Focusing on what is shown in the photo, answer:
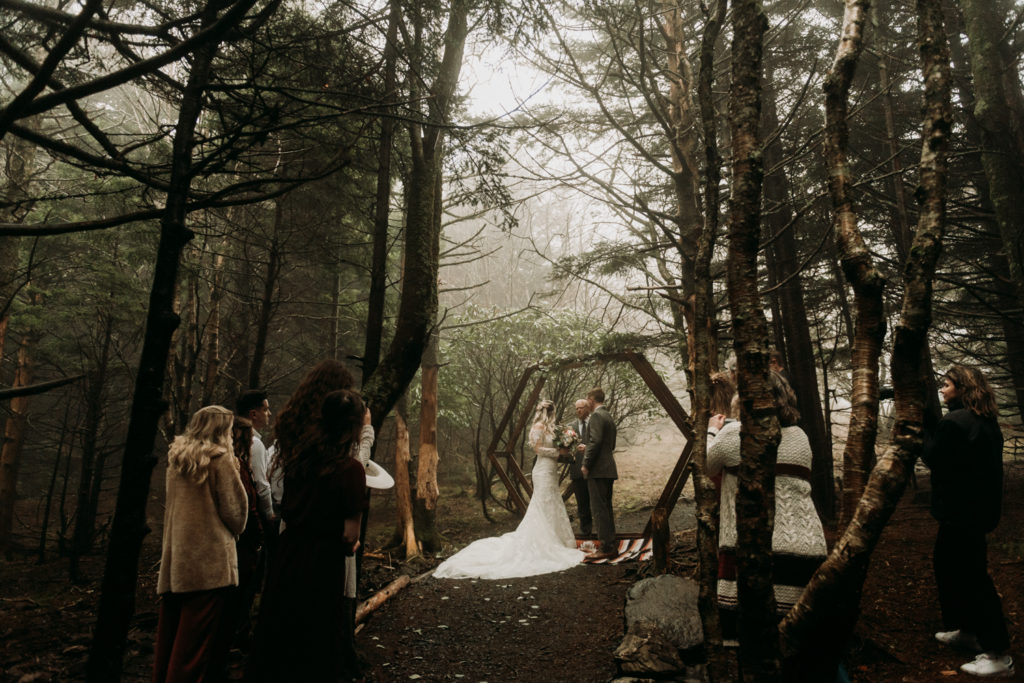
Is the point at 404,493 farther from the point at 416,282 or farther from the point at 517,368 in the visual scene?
the point at 517,368

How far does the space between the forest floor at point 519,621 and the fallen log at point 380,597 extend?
9 centimetres

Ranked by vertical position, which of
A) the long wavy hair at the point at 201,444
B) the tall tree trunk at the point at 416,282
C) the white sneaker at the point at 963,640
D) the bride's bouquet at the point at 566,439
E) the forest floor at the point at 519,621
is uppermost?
the tall tree trunk at the point at 416,282

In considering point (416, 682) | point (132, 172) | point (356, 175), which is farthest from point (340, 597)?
point (356, 175)

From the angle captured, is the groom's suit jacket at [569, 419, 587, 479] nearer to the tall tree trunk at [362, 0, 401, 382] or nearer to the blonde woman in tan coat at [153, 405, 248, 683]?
the tall tree trunk at [362, 0, 401, 382]

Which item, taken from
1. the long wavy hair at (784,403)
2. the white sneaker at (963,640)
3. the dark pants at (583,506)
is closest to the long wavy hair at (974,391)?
the white sneaker at (963,640)

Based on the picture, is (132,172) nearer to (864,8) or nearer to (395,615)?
(864,8)

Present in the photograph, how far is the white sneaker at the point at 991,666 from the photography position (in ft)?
A: 11.1

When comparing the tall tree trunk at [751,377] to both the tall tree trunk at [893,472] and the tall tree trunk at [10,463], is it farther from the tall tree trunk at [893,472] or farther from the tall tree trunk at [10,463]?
the tall tree trunk at [10,463]

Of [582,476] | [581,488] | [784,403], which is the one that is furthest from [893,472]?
[581,488]

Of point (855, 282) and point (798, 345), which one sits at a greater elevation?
point (798, 345)

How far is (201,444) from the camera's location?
3.32 meters

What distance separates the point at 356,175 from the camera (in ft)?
27.3

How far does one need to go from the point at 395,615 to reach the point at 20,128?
5329 mm

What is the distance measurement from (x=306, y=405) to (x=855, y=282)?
3051 mm
